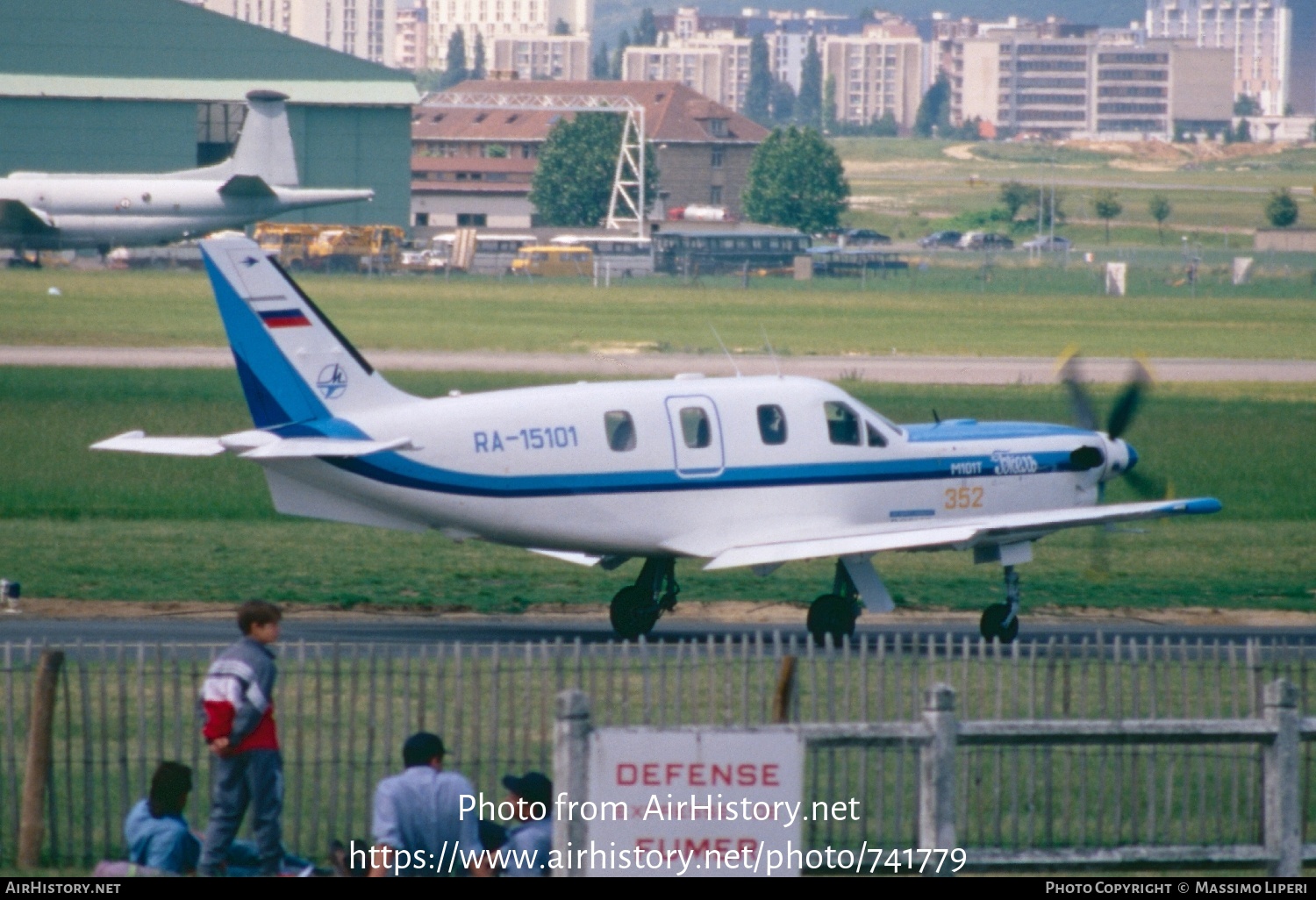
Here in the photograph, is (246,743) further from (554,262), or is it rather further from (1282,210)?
(1282,210)

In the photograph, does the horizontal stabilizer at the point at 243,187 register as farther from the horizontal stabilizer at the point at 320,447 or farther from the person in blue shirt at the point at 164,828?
the person in blue shirt at the point at 164,828

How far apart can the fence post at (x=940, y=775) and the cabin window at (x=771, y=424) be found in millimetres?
10070

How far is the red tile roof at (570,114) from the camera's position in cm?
17512

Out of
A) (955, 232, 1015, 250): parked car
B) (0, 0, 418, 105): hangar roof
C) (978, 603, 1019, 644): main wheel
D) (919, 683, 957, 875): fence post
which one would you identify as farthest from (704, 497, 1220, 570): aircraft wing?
(955, 232, 1015, 250): parked car

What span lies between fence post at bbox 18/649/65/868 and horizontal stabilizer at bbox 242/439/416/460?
688cm

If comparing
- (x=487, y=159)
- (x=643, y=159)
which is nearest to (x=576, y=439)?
(x=643, y=159)

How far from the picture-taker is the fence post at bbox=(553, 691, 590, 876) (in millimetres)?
9766

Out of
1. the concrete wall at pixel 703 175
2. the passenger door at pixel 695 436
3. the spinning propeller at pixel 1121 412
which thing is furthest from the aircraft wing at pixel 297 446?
the concrete wall at pixel 703 175

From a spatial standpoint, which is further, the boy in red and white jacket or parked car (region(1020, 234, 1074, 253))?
parked car (region(1020, 234, 1074, 253))

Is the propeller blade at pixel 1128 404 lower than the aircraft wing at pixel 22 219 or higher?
lower

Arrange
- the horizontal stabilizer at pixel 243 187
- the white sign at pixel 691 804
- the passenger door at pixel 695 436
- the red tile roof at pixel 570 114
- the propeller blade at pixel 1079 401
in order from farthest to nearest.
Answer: the red tile roof at pixel 570 114 → the horizontal stabilizer at pixel 243 187 → the propeller blade at pixel 1079 401 → the passenger door at pixel 695 436 → the white sign at pixel 691 804

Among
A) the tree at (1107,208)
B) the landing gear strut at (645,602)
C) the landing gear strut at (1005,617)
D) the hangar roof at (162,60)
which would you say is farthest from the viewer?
the tree at (1107,208)

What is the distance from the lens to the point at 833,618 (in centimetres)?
2022

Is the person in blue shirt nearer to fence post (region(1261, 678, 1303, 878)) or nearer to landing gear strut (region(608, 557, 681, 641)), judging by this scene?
fence post (region(1261, 678, 1303, 878))
